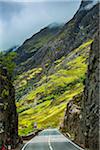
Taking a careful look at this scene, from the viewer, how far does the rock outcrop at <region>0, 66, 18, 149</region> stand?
110 feet

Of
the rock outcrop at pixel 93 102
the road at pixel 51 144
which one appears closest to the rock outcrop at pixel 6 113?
the road at pixel 51 144

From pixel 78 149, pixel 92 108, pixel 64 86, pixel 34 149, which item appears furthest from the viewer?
pixel 64 86

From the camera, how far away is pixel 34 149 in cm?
3644

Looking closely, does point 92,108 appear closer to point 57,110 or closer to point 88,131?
point 88,131

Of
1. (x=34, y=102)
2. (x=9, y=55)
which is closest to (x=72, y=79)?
(x=34, y=102)

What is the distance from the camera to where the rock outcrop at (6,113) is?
110 feet

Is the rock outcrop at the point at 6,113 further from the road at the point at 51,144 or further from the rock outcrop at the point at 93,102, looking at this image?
the rock outcrop at the point at 93,102

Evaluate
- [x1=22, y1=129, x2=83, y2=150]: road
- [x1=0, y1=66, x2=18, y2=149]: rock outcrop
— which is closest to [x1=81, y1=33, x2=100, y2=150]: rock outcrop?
[x1=22, y1=129, x2=83, y2=150]: road

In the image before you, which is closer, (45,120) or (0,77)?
(0,77)

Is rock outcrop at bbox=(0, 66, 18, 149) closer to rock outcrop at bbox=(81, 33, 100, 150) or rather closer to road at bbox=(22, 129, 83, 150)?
road at bbox=(22, 129, 83, 150)

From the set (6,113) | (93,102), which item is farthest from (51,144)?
(93,102)

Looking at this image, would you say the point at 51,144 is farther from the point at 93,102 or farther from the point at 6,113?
the point at 93,102

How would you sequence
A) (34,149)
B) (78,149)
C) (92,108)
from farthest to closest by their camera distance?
1. (34,149)
2. (78,149)
3. (92,108)

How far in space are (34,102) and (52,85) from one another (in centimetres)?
1441
